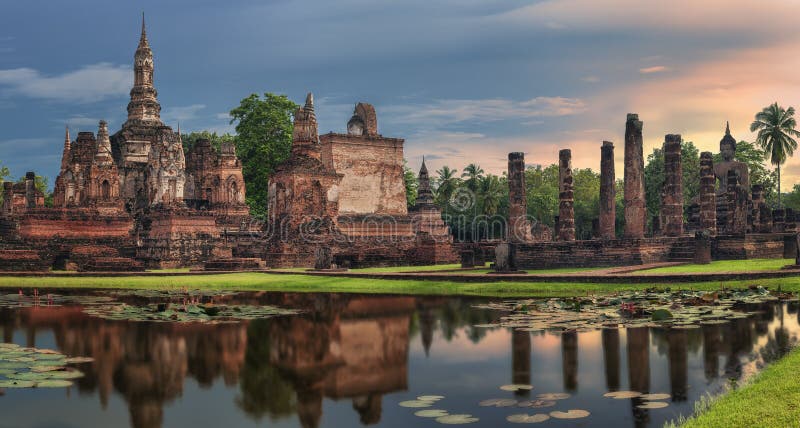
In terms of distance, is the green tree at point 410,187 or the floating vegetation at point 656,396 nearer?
the floating vegetation at point 656,396

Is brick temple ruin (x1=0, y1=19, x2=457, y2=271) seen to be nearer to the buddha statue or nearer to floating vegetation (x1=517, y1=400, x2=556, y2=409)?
the buddha statue

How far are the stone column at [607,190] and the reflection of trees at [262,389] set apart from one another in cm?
2797

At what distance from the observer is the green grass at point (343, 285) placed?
63.9 ft

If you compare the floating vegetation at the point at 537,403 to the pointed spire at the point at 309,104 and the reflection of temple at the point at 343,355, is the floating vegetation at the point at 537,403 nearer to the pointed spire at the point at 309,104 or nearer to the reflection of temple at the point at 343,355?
the reflection of temple at the point at 343,355

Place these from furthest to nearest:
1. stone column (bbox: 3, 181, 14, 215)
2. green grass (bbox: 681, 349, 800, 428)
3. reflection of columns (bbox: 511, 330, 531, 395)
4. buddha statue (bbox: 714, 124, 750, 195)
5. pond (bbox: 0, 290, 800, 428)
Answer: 1. stone column (bbox: 3, 181, 14, 215)
2. buddha statue (bbox: 714, 124, 750, 195)
3. reflection of columns (bbox: 511, 330, 531, 395)
4. pond (bbox: 0, 290, 800, 428)
5. green grass (bbox: 681, 349, 800, 428)

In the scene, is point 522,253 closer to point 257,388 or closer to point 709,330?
point 709,330

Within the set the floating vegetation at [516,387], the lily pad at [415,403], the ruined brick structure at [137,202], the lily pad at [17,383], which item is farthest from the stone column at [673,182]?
the lily pad at [17,383]

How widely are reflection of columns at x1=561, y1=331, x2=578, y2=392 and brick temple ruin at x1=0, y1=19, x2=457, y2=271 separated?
64.4ft

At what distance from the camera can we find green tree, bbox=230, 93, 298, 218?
196 ft

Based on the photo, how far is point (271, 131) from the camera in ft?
201

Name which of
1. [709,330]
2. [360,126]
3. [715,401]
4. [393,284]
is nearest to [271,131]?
[360,126]

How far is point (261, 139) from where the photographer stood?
6081 cm

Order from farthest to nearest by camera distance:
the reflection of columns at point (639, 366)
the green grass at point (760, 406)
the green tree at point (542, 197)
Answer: the green tree at point (542, 197)
the reflection of columns at point (639, 366)
the green grass at point (760, 406)

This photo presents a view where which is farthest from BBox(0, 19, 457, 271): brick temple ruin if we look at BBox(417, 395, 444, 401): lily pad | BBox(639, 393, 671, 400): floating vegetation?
BBox(639, 393, 671, 400): floating vegetation
